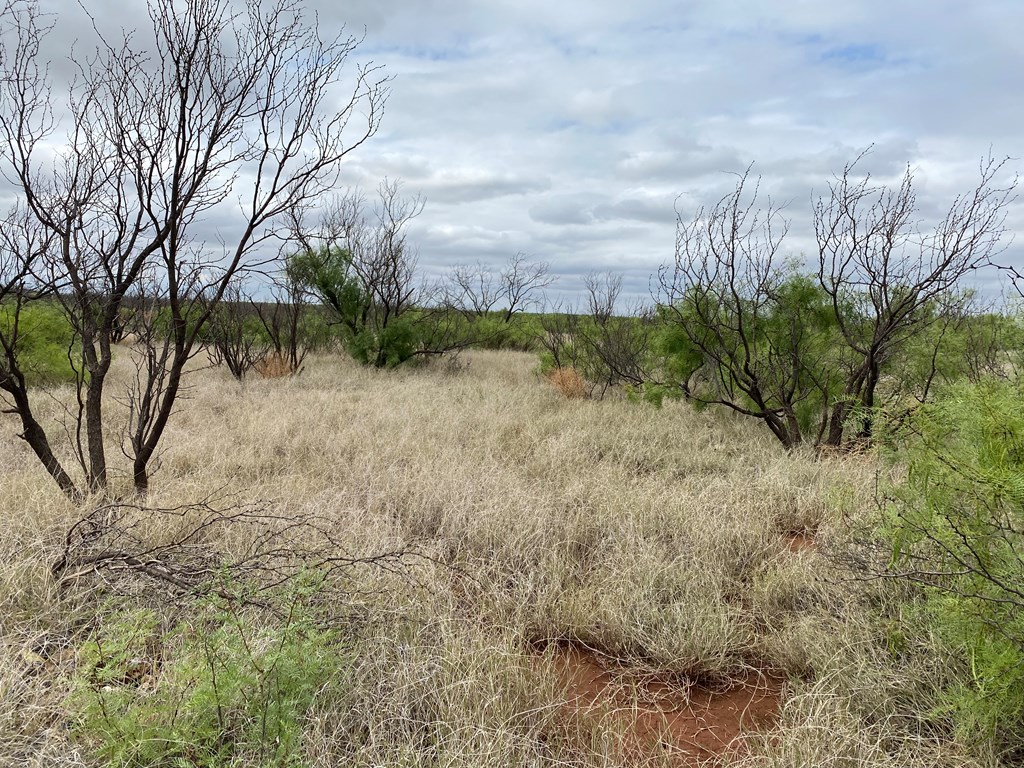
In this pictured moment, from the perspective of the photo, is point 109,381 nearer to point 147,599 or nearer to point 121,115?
point 121,115

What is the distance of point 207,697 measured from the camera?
1871 millimetres

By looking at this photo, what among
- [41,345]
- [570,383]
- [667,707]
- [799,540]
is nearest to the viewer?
[667,707]

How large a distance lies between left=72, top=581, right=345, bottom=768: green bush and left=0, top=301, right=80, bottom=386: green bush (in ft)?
27.7

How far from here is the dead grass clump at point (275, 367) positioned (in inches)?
456

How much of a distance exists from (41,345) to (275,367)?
11.9 ft

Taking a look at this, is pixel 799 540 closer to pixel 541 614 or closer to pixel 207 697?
pixel 541 614

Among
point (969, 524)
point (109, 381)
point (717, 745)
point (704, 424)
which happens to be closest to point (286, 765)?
point (717, 745)

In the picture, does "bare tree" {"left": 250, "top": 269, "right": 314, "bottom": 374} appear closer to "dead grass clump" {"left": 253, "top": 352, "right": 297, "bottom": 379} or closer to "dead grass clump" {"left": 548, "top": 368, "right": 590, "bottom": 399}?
"dead grass clump" {"left": 253, "top": 352, "right": 297, "bottom": 379}

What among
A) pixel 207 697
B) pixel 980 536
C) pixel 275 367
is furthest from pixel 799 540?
pixel 275 367

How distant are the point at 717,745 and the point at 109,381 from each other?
10.6 m

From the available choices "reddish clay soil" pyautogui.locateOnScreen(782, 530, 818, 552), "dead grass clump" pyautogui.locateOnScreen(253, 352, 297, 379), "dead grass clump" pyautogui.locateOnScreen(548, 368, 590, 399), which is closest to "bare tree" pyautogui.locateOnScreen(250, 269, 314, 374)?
"dead grass clump" pyautogui.locateOnScreen(253, 352, 297, 379)

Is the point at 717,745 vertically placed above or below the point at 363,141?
below

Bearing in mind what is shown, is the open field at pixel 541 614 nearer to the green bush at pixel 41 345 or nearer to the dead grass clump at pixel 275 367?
the green bush at pixel 41 345

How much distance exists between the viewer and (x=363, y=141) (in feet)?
12.7
